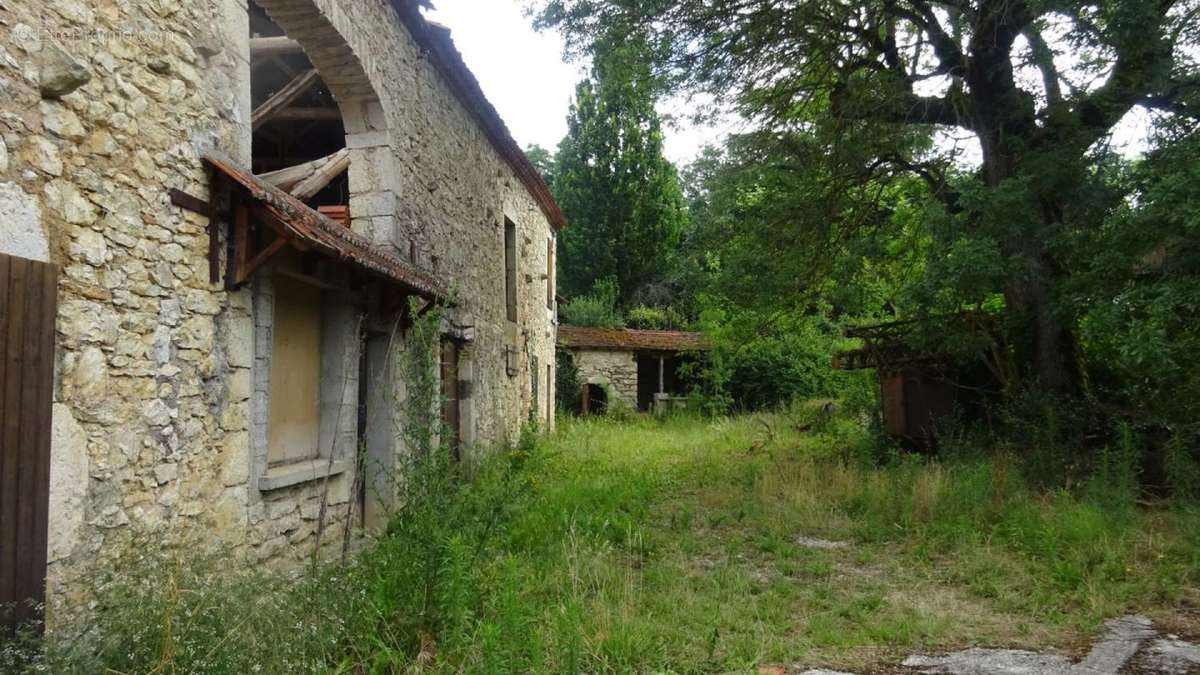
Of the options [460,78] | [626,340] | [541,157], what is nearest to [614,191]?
[626,340]

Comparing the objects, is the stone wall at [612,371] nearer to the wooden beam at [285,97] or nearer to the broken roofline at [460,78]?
the broken roofline at [460,78]

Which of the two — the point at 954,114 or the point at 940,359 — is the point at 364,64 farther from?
the point at 940,359

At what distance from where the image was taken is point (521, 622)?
3527 mm

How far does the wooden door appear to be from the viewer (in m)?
8.24

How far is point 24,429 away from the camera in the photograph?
2.94 metres

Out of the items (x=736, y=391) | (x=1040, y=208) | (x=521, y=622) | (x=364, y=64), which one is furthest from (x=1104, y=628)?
(x=736, y=391)

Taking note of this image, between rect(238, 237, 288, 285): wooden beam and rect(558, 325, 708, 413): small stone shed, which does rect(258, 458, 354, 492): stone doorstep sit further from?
rect(558, 325, 708, 413): small stone shed

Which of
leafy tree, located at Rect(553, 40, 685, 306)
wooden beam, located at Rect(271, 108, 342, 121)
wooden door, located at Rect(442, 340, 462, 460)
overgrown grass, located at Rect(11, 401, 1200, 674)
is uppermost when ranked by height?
leafy tree, located at Rect(553, 40, 685, 306)

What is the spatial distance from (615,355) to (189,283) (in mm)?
16638

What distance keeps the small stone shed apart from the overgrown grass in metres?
11.1

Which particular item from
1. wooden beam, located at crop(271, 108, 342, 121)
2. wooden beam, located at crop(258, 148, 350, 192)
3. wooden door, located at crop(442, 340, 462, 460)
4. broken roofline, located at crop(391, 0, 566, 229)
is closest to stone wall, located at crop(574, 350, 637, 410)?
broken roofline, located at crop(391, 0, 566, 229)

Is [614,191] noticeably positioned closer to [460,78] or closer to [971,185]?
[460,78]

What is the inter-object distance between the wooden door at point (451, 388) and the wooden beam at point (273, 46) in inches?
124

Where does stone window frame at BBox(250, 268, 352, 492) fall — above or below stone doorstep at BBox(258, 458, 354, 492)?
above
